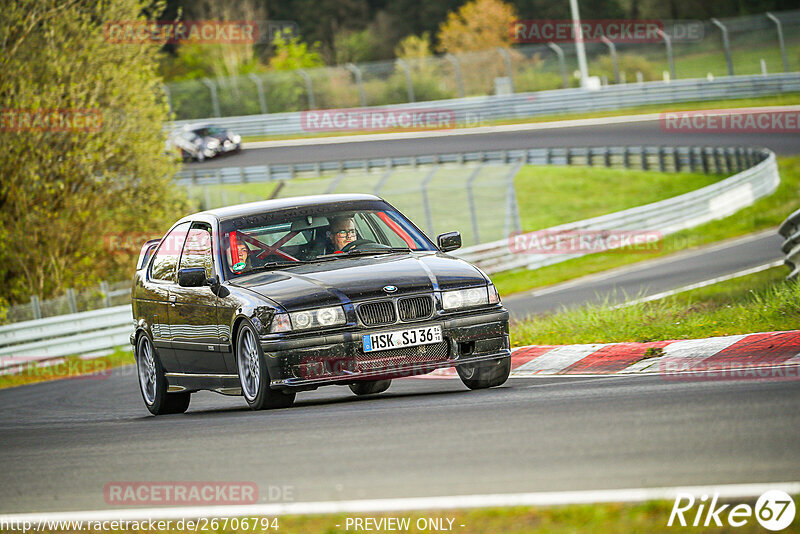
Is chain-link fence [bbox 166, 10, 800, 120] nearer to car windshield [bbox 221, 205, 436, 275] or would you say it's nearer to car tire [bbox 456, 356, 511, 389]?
car windshield [bbox 221, 205, 436, 275]

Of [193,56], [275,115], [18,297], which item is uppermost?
[193,56]

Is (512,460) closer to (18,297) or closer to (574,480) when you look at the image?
(574,480)

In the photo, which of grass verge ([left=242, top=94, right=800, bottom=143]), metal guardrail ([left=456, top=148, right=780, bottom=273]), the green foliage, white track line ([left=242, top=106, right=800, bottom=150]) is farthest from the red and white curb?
white track line ([left=242, top=106, right=800, bottom=150])

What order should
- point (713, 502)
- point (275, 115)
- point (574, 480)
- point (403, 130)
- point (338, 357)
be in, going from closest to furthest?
point (713, 502), point (574, 480), point (338, 357), point (403, 130), point (275, 115)

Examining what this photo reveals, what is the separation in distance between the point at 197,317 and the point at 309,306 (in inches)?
63.5

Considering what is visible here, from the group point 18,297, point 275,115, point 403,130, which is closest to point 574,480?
point 18,297

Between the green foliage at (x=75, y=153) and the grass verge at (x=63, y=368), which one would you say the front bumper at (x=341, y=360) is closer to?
the grass verge at (x=63, y=368)

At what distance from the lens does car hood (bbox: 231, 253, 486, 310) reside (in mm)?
8383

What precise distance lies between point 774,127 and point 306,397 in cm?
3332

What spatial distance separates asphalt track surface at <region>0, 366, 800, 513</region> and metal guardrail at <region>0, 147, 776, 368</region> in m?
7.47

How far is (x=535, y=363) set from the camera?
10547 millimetres

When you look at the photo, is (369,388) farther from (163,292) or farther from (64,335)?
(64,335)

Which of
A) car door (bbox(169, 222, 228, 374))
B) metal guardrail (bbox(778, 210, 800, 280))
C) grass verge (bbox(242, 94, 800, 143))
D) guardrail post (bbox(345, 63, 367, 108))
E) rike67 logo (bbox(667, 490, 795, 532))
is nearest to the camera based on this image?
rike67 logo (bbox(667, 490, 795, 532))

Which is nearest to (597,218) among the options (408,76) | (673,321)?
(673,321)
